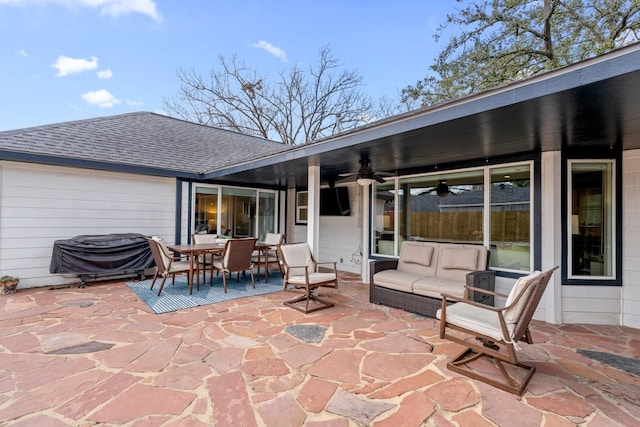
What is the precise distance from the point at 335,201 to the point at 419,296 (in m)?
4.27

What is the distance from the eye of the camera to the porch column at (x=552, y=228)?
4254mm

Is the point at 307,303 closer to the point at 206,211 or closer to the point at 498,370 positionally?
the point at 498,370

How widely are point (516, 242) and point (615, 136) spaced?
1811 mm

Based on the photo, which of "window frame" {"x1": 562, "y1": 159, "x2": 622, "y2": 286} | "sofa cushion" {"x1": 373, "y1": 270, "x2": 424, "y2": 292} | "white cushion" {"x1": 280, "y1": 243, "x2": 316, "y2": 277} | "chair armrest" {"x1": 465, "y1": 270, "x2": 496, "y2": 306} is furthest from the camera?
"white cushion" {"x1": 280, "y1": 243, "x2": 316, "y2": 277}

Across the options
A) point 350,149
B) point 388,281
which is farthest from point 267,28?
point 388,281

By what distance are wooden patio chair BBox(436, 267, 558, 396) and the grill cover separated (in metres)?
5.94

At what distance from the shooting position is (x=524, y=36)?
918 cm

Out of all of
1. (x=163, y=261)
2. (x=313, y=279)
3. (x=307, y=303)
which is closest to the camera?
(x=307, y=303)

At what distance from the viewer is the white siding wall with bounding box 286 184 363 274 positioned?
25.6ft

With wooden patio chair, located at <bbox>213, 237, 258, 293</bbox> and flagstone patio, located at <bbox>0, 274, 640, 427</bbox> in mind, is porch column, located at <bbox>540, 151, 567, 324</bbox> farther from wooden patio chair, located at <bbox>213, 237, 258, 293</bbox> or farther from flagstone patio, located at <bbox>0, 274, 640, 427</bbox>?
wooden patio chair, located at <bbox>213, 237, 258, 293</bbox>

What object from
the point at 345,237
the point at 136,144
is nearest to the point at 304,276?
the point at 345,237

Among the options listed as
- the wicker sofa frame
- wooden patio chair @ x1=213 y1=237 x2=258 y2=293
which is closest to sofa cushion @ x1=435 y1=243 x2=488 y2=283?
the wicker sofa frame

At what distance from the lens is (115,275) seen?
6.52 meters

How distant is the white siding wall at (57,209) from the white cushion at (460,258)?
631cm
